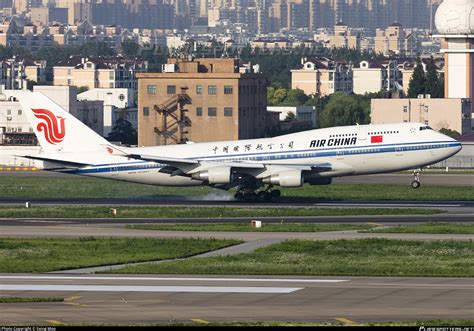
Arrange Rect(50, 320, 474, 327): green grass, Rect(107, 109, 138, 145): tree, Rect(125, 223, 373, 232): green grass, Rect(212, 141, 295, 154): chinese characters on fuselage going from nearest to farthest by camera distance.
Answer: Rect(50, 320, 474, 327): green grass
Rect(125, 223, 373, 232): green grass
Rect(212, 141, 295, 154): chinese characters on fuselage
Rect(107, 109, 138, 145): tree

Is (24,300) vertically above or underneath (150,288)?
above

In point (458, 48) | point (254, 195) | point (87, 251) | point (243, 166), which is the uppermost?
point (458, 48)

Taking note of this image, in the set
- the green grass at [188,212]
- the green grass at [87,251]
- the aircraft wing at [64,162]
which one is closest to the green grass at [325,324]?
the green grass at [87,251]

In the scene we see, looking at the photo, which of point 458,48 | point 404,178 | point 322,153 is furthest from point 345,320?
point 458,48

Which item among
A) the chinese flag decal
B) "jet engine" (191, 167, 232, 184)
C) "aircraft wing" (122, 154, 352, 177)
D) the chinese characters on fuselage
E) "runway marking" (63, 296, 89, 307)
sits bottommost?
"runway marking" (63, 296, 89, 307)

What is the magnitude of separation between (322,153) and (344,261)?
29.7 meters

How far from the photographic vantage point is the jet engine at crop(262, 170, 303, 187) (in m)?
85.4

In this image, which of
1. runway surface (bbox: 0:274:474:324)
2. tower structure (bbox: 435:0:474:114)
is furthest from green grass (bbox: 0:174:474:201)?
tower structure (bbox: 435:0:474:114)

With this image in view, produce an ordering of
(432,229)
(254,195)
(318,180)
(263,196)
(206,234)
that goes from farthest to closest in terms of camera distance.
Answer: (263,196) < (254,195) < (318,180) < (432,229) < (206,234)

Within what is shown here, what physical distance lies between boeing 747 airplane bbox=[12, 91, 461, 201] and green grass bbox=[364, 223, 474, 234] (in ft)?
49.5

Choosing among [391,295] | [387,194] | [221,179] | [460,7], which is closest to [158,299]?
[391,295]

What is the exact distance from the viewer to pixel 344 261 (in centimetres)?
5778

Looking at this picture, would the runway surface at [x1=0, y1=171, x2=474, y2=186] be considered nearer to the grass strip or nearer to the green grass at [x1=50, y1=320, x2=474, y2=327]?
the grass strip

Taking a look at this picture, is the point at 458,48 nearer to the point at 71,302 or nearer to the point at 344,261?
the point at 344,261
